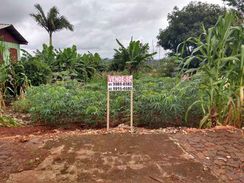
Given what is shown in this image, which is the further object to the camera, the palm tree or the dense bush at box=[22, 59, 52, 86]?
the palm tree

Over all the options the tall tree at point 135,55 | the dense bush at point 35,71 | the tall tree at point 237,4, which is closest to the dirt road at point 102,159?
the dense bush at point 35,71

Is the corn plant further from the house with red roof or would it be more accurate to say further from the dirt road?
the house with red roof

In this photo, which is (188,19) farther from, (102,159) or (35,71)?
(102,159)

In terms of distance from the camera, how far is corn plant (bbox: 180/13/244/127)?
4113 mm

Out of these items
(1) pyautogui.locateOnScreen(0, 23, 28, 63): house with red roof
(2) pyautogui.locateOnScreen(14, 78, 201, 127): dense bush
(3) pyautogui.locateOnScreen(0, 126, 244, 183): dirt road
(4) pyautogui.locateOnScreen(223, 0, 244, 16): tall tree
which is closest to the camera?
(3) pyautogui.locateOnScreen(0, 126, 244, 183): dirt road

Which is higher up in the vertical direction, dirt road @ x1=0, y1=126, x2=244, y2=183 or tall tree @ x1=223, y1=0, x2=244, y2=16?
tall tree @ x1=223, y1=0, x2=244, y2=16

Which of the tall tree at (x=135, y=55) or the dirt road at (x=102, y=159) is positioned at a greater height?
the tall tree at (x=135, y=55)

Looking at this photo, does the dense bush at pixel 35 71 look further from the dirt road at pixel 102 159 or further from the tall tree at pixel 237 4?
the tall tree at pixel 237 4

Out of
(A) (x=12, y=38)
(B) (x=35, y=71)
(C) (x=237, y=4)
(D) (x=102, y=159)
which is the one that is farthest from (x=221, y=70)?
(C) (x=237, y=4)

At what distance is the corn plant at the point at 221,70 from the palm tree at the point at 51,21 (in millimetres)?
21009

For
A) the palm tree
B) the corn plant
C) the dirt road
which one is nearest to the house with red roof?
the palm tree

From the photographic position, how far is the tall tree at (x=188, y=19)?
Answer: 24.5 metres

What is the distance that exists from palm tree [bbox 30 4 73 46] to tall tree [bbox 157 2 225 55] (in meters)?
8.79

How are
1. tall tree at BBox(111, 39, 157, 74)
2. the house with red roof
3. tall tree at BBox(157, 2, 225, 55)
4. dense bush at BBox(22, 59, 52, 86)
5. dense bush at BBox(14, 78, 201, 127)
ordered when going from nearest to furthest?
dense bush at BBox(14, 78, 201, 127), dense bush at BBox(22, 59, 52, 86), tall tree at BBox(111, 39, 157, 74), the house with red roof, tall tree at BBox(157, 2, 225, 55)
